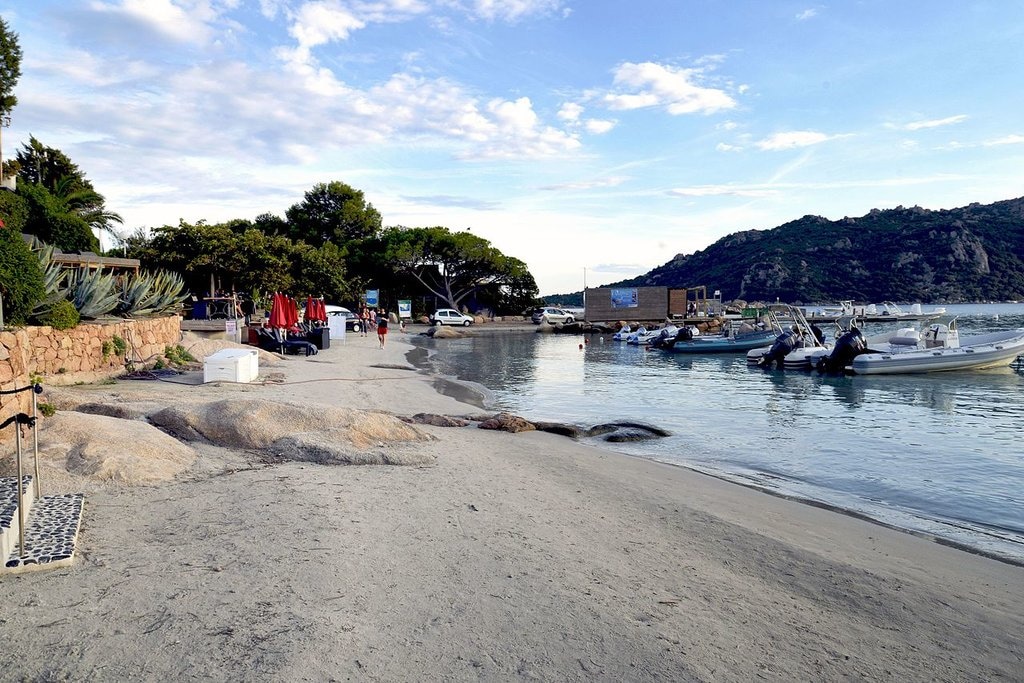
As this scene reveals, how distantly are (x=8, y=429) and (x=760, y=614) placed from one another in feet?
25.3

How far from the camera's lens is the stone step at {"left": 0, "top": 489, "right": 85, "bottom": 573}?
470 centimetres

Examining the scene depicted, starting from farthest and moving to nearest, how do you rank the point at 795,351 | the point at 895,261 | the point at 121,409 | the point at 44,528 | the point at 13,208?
the point at 895,261
the point at 795,351
the point at 13,208
the point at 121,409
the point at 44,528

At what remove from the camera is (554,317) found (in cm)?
6019

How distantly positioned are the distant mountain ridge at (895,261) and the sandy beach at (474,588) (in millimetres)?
120255

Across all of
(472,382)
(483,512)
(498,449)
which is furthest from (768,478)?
(472,382)

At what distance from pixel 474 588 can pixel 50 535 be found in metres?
3.21

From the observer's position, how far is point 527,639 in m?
4.27

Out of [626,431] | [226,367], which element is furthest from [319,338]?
[626,431]

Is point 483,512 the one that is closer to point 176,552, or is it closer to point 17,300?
point 176,552

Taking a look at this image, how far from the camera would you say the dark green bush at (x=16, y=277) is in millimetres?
9320

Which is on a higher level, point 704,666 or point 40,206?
point 40,206

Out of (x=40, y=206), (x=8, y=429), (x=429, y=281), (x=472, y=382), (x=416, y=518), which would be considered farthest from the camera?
(x=429, y=281)

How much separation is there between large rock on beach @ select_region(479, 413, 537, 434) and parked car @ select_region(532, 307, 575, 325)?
45693mm

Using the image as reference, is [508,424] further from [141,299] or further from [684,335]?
[684,335]
